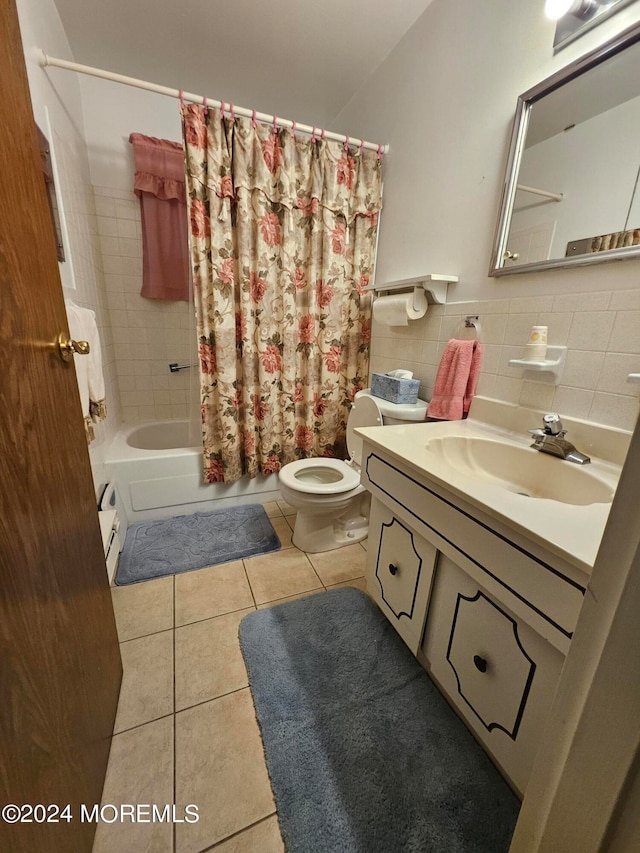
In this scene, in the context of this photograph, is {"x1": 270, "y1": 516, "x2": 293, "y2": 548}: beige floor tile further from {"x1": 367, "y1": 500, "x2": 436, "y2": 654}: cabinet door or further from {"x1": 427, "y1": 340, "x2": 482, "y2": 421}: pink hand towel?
{"x1": 427, "y1": 340, "x2": 482, "y2": 421}: pink hand towel

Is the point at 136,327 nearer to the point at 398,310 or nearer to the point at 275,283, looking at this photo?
the point at 275,283

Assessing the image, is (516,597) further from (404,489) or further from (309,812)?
(309,812)

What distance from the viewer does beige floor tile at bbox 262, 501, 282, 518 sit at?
2047 millimetres

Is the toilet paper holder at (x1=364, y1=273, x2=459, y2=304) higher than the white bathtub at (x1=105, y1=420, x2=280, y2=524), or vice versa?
the toilet paper holder at (x1=364, y1=273, x2=459, y2=304)

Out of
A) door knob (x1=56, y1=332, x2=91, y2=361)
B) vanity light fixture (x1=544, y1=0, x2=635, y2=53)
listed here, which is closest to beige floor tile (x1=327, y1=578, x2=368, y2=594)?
door knob (x1=56, y1=332, x2=91, y2=361)

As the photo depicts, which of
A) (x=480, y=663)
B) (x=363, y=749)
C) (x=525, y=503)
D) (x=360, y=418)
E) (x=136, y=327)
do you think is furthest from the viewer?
(x=136, y=327)

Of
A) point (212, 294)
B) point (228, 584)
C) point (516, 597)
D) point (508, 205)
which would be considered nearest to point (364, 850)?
point (516, 597)

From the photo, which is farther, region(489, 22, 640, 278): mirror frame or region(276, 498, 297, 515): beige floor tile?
region(276, 498, 297, 515): beige floor tile

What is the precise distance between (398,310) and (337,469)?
2.84 feet

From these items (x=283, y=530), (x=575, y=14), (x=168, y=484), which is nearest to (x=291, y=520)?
(x=283, y=530)

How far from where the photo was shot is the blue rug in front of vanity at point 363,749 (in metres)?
0.77

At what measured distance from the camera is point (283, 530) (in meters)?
1.89

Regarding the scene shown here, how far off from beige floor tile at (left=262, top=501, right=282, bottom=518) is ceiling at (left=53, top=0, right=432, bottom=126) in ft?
7.66

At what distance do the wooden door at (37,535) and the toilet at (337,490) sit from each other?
93cm
